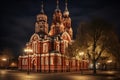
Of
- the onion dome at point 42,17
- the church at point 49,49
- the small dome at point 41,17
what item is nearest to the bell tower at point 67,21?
the church at point 49,49

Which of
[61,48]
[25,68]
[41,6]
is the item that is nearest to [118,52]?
[61,48]

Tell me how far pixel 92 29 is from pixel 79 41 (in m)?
4.25

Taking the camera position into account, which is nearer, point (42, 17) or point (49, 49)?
point (49, 49)

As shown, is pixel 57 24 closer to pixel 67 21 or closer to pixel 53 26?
pixel 53 26

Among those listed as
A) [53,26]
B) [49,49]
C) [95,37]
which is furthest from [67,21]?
[95,37]

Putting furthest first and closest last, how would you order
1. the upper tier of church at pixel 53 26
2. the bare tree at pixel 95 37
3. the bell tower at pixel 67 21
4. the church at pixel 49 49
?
the bell tower at pixel 67 21 < the upper tier of church at pixel 53 26 < the church at pixel 49 49 < the bare tree at pixel 95 37

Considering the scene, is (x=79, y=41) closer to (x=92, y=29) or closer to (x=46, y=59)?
(x=92, y=29)

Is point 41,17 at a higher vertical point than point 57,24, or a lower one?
higher

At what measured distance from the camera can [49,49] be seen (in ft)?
248

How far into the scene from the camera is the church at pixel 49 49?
71.0m

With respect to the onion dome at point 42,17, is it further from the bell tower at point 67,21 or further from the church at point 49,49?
the bell tower at point 67,21

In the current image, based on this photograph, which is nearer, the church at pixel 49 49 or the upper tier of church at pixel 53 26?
the church at pixel 49 49

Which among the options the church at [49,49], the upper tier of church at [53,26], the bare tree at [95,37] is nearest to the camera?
the bare tree at [95,37]

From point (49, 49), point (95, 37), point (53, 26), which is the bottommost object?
point (49, 49)
